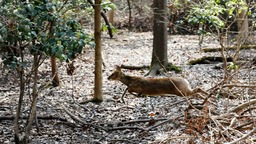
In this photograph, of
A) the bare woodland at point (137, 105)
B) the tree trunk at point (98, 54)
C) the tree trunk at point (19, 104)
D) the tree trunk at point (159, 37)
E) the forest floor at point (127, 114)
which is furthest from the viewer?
the tree trunk at point (159, 37)

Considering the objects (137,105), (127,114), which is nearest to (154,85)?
(137,105)

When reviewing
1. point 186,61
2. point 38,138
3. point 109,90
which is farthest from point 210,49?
point 38,138

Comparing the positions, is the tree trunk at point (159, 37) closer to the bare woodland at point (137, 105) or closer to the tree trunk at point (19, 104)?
the bare woodland at point (137, 105)

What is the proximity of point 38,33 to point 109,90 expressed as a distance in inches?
164

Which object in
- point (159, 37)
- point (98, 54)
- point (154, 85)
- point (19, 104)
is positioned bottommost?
point (154, 85)

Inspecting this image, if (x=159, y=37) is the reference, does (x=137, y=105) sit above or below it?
below

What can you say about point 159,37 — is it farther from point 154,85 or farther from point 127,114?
point 127,114

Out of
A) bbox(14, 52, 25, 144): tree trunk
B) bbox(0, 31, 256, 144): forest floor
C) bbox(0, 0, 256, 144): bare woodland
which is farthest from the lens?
bbox(14, 52, 25, 144): tree trunk

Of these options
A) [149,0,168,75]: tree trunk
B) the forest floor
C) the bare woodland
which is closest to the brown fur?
the bare woodland

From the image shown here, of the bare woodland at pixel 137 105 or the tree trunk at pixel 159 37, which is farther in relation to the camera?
the tree trunk at pixel 159 37

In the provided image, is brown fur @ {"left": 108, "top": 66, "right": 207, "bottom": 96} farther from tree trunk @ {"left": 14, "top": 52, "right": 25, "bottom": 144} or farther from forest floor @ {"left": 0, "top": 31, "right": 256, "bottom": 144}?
tree trunk @ {"left": 14, "top": 52, "right": 25, "bottom": 144}

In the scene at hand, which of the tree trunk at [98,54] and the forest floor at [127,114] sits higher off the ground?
the tree trunk at [98,54]

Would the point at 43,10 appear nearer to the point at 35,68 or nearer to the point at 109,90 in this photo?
the point at 35,68

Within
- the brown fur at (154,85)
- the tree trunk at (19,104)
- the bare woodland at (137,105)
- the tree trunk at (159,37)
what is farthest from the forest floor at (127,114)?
the tree trunk at (19,104)
